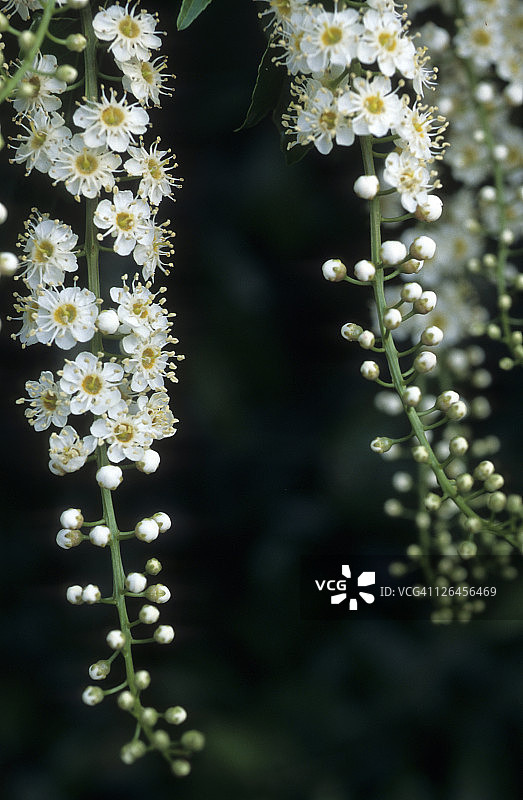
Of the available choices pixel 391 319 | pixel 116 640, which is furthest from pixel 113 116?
pixel 116 640

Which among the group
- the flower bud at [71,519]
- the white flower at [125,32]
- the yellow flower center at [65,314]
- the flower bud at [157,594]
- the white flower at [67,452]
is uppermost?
the white flower at [125,32]

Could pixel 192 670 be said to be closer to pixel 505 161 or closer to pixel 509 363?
pixel 509 363

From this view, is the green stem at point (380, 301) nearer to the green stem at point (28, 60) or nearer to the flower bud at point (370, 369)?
the flower bud at point (370, 369)

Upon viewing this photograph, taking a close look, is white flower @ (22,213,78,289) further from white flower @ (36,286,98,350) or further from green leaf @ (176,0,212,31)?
green leaf @ (176,0,212,31)

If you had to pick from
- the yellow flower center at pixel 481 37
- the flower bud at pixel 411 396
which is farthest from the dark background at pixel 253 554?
the flower bud at pixel 411 396

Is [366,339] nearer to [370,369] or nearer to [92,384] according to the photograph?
[370,369]
